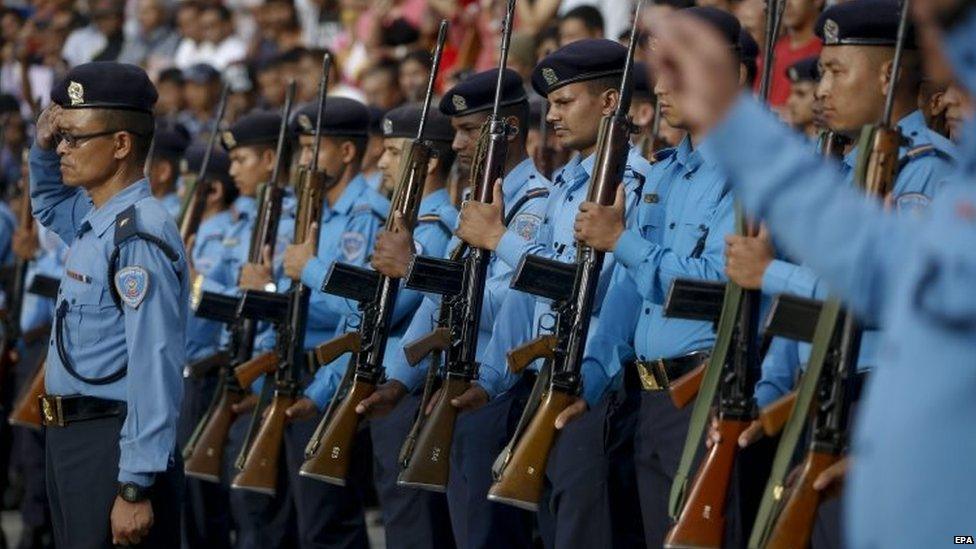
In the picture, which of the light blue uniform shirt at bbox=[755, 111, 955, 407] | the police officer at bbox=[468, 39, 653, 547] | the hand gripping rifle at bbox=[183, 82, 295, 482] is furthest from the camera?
the hand gripping rifle at bbox=[183, 82, 295, 482]

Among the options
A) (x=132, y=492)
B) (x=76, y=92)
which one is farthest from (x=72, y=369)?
(x=76, y=92)

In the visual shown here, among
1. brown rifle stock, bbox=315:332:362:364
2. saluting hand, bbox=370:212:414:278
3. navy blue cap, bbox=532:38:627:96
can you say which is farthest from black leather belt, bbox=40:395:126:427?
navy blue cap, bbox=532:38:627:96

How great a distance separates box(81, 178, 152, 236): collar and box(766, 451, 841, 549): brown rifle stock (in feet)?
7.94

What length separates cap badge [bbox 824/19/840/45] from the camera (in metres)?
5.61

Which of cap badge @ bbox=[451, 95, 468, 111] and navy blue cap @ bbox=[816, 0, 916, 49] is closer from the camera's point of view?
navy blue cap @ bbox=[816, 0, 916, 49]

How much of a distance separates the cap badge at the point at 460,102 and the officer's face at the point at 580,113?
0.82 metres

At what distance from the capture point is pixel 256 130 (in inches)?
379

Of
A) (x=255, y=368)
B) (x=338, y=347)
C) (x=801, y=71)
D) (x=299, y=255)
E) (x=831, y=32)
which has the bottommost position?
(x=255, y=368)

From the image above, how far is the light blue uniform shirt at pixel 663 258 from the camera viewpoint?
5.74m

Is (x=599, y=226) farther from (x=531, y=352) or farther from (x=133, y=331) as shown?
(x=133, y=331)

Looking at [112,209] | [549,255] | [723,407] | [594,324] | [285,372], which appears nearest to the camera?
[723,407]

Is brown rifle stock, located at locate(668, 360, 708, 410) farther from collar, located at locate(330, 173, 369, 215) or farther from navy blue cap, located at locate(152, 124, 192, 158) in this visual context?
navy blue cap, located at locate(152, 124, 192, 158)

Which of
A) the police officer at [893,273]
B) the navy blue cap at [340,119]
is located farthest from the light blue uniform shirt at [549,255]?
the police officer at [893,273]

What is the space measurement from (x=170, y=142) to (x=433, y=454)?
490cm
